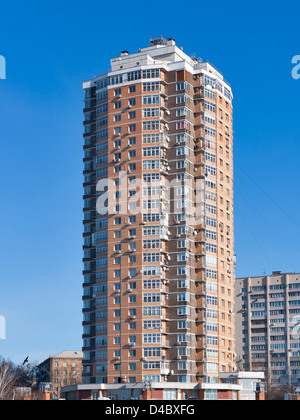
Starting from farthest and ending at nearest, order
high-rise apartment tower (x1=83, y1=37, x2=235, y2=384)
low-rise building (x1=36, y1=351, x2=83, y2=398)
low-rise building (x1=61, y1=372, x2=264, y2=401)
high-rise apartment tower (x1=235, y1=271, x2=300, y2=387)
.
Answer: low-rise building (x1=36, y1=351, x2=83, y2=398)
high-rise apartment tower (x1=235, y1=271, x2=300, y2=387)
high-rise apartment tower (x1=83, y1=37, x2=235, y2=384)
low-rise building (x1=61, y1=372, x2=264, y2=401)

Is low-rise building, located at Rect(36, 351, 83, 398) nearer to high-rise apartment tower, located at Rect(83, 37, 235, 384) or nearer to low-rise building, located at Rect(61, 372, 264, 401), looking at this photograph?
low-rise building, located at Rect(61, 372, 264, 401)

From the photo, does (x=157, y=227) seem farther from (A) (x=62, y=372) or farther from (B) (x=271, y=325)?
(A) (x=62, y=372)

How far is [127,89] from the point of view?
115875mm

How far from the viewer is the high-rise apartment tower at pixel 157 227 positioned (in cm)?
10788

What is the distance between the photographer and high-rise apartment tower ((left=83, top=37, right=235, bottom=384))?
354 ft

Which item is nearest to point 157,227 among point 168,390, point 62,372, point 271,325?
point 168,390

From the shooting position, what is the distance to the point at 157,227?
110125 millimetres

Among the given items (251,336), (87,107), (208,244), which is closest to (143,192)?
(208,244)

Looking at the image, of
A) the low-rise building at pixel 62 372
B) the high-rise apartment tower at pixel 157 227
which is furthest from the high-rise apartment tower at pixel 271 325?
the high-rise apartment tower at pixel 157 227

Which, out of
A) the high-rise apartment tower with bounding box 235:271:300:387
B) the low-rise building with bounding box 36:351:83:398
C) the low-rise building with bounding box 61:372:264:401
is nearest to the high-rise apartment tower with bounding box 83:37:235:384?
the low-rise building with bounding box 61:372:264:401

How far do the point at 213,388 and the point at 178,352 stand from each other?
7.62 m

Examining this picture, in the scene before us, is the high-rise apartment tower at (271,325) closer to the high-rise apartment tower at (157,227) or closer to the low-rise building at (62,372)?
the low-rise building at (62,372)
